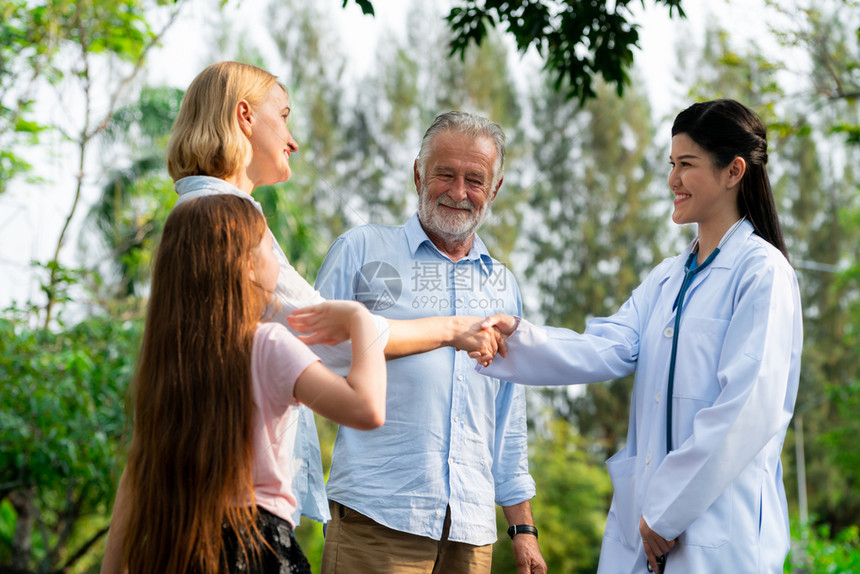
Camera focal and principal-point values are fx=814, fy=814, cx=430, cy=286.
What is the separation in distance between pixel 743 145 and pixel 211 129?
4.13ft

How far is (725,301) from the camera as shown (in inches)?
75.5

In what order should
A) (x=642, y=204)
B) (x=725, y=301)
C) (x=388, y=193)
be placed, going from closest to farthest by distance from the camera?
(x=725, y=301) < (x=388, y=193) < (x=642, y=204)

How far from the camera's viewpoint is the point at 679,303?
6.60 feet

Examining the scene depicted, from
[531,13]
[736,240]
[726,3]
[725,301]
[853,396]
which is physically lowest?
[853,396]

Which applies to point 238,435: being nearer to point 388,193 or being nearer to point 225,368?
point 225,368

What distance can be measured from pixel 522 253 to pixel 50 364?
4.66m

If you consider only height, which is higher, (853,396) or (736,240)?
(736,240)

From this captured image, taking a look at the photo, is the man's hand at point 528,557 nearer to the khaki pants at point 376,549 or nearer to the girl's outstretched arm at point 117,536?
the khaki pants at point 376,549

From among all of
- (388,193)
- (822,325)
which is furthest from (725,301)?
(822,325)

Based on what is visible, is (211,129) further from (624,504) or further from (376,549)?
(624,504)

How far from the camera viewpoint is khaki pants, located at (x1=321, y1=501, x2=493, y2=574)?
2154mm

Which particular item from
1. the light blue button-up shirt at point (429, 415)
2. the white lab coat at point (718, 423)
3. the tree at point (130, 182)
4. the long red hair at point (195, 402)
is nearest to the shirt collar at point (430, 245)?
the light blue button-up shirt at point (429, 415)

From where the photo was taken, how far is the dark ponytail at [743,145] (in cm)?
198

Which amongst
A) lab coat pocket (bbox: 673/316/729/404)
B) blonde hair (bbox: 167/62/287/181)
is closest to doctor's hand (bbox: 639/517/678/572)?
lab coat pocket (bbox: 673/316/729/404)
